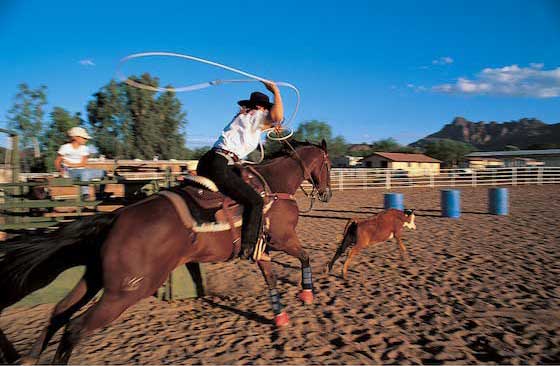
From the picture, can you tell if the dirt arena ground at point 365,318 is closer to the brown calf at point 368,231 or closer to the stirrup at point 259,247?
the brown calf at point 368,231

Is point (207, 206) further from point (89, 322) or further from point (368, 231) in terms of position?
point (368, 231)

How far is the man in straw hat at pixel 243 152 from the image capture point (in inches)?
132

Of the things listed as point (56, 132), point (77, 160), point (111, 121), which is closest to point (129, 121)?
point (111, 121)

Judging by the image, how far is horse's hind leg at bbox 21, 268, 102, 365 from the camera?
2.76 m

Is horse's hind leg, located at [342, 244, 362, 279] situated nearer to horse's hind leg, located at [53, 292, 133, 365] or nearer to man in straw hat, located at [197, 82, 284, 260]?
man in straw hat, located at [197, 82, 284, 260]

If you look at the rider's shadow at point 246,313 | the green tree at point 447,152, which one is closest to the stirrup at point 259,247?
the rider's shadow at point 246,313

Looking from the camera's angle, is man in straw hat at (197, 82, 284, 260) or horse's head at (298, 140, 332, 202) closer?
man in straw hat at (197, 82, 284, 260)

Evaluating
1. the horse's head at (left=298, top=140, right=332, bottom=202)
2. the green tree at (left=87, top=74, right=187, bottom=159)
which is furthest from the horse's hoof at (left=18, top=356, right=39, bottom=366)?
the green tree at (left=87, top=74, right=187, bottom=159)

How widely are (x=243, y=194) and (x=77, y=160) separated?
139 inches

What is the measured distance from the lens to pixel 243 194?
335 cm

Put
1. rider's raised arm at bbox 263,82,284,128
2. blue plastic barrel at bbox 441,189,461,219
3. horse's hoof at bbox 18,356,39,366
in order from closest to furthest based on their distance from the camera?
horse's hoof at bbox 18,356,39,366 → rider's raised arm at bbox 263,82,284,128 → blue plastic barrel at bbox 441,189,461,219

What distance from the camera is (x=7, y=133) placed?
523 cm

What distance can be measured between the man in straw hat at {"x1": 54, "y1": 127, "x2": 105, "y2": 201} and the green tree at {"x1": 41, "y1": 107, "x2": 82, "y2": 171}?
2715 cm

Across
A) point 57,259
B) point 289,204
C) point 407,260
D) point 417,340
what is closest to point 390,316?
point 417,340
